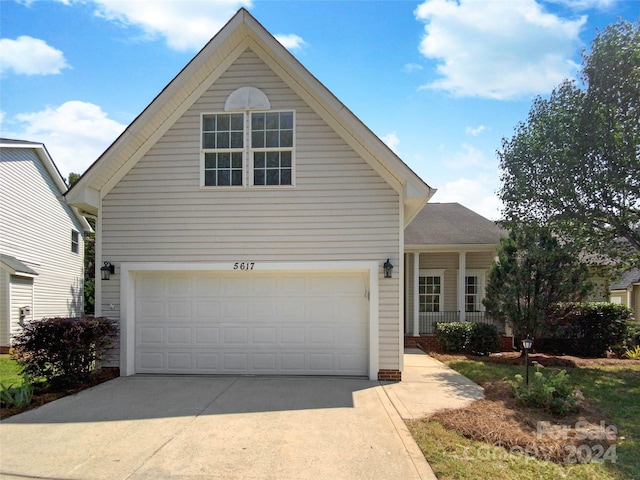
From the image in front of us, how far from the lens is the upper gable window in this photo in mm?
8492

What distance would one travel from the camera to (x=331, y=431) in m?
5.16

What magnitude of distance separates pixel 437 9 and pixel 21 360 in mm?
10040

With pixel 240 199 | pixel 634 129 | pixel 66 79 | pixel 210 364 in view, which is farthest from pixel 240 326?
pixel 634 129

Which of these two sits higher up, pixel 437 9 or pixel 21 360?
pixel 437 9

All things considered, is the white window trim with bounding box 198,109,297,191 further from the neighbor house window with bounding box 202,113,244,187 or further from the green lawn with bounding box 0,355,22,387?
the green lawn with bounding box 0,355,22,387

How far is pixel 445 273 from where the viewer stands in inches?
576

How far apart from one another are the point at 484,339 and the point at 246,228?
24.4 ft

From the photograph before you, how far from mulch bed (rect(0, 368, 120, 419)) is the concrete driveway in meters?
0.23

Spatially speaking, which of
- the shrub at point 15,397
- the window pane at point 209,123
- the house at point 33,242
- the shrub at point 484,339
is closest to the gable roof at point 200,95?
the window pane at point 209,123

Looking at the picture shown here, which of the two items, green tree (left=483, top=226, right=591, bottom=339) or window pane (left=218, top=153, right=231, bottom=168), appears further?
green tree (left=483, top=226, right=591, bottom=339)

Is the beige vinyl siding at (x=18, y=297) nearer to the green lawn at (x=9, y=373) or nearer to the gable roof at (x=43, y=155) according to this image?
the green lawn at (x=9, y=373)

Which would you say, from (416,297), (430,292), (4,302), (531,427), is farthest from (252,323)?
(4,302)

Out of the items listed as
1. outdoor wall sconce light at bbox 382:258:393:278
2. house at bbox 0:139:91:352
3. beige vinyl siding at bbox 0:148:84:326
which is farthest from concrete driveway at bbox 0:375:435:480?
beige vinyl siding at bbox 0:148:84:326

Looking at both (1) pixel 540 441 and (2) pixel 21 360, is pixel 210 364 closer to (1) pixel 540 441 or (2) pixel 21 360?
(2) pixel 21 360
